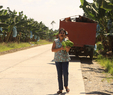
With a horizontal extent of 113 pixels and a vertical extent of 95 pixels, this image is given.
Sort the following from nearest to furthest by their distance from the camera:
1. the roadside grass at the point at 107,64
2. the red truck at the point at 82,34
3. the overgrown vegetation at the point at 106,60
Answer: the roadside grass at the point at 107,64
the overgrown vegetation at the point at 106,60
the red truck at the point at 82,34

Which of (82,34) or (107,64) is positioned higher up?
(82,34)

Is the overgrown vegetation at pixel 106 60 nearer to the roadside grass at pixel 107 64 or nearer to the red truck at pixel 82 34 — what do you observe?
the roadside grass at pixel 107 64

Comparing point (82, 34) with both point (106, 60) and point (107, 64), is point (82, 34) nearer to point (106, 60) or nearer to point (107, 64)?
point (106, 60)

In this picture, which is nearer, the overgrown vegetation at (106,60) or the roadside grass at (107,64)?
the roadside grass at (107,64)

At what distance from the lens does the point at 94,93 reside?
20.3 feet

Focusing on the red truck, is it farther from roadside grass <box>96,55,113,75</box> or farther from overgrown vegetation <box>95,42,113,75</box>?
roadside grass <box>96,55,113,75</box>

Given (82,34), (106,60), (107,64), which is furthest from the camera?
(82,34)

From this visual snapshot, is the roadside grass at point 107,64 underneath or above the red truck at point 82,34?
underneath

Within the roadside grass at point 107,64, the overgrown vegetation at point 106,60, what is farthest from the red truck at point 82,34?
the roadside grass at point 107,64

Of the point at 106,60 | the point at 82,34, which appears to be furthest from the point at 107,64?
the point at 82,34

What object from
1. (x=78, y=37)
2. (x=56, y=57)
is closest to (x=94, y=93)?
(x=56, y=57)

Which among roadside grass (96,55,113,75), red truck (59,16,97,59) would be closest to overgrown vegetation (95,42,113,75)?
roadside grass (96,55,113,75)

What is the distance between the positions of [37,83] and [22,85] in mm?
586

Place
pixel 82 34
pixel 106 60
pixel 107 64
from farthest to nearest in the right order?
pixel 82 34 → pixel 106 60 → pixel 107 64
